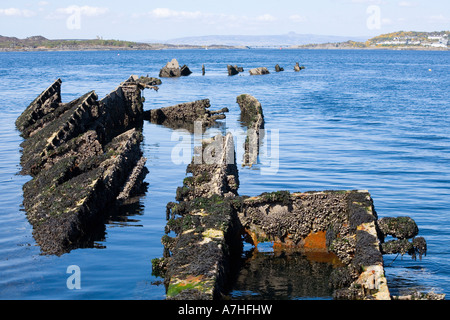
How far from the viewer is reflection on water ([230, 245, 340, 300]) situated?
35.0 feet

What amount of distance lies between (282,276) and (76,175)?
8384mm

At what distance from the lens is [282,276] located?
11562 mm

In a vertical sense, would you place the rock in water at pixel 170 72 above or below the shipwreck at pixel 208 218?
above

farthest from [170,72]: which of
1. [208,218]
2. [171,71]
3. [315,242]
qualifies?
[208,218]

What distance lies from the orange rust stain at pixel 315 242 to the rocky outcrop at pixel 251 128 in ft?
35.9

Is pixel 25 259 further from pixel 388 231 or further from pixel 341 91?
pixel 341 91

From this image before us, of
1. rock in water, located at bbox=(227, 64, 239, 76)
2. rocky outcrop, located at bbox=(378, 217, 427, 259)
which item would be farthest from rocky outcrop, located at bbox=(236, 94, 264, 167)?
rock in water, located at bbox=(227, 64, 239, 76)

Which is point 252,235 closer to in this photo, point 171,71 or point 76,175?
point 76,175

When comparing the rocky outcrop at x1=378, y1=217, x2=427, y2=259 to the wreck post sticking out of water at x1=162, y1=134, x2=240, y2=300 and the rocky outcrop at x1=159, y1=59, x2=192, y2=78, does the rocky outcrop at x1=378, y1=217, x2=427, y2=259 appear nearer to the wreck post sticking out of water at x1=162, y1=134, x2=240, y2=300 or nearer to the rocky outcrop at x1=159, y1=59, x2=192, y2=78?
the wreck post sticking out of water at x1=162, y1=134, x2=240, y2=300

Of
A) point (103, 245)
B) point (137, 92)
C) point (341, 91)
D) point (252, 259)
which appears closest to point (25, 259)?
point (103, 245)

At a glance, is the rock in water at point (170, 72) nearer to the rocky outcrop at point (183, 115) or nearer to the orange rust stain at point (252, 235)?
the rocky outcrop at point (183, 115)

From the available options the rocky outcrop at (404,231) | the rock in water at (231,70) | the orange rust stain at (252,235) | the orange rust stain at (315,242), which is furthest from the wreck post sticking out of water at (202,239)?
the rock in water at (231,70)

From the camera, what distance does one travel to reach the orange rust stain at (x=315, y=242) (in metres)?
12.6

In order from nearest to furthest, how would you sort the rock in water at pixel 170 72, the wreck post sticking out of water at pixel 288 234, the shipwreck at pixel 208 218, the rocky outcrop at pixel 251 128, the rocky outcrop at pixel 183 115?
the wreck post sticking out of water at pixel 288 234 → the shipwreck at pixel 208 218 → the rocky outcrop at pixel 251 128 → the rocky outcrop at pixel 183 115 → the rock in water at pixel 170 72
